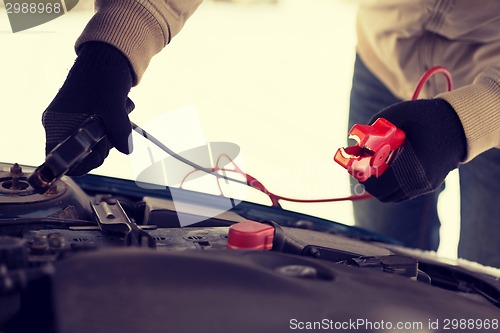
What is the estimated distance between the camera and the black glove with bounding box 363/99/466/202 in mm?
948

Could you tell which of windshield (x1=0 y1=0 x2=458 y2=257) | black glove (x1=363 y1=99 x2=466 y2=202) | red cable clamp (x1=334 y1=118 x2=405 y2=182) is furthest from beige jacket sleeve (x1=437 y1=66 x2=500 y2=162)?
windshield (x1=0 y1=0 x2=458 y2=257)

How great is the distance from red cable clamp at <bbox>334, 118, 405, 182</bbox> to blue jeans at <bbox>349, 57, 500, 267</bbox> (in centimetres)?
51

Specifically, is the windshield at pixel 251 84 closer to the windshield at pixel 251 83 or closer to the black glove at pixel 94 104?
the windshield at pixel 251 83

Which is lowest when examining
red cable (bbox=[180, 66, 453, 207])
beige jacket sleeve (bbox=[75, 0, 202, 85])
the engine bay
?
the engine bay

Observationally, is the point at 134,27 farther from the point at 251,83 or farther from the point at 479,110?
the point at 251,83

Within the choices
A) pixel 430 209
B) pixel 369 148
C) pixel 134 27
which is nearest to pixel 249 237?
pixel 369 148

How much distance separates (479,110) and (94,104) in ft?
1.82

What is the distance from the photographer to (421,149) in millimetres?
946

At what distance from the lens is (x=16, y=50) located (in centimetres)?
366

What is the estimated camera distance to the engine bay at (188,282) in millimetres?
566

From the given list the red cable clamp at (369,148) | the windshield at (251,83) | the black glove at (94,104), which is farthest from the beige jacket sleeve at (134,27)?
the windshield at (251,83)

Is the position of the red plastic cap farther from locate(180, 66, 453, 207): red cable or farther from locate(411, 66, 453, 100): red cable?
locate(411, 66, 453, 100): red cable

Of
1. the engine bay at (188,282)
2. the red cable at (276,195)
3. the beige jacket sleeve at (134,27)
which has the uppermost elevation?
the beige jacket sleeve at (134,27)

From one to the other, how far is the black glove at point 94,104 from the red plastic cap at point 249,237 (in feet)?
0.85
